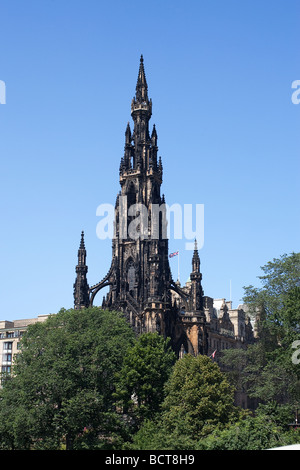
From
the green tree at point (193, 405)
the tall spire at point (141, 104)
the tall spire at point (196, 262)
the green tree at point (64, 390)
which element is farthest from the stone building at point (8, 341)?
the green tree at point (193, 405)

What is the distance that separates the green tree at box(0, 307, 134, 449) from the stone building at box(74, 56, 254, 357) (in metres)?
29.6

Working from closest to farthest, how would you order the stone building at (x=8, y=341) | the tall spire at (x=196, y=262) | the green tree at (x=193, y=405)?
1. the green tree at (x=193, y=405)
2. the tall spire at (x=196, y=262)
3. the stone building at (x=8, y=341)

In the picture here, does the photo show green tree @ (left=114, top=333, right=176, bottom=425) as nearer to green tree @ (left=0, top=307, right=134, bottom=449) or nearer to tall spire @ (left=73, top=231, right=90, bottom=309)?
green tree @ (left=0, top=307, right=134, bottom=449)

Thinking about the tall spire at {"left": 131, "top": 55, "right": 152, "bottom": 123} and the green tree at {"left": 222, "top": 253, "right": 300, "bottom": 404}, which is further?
the tall spire at {"left": 131, "top": 55, "right": 152, "bottom": 123}

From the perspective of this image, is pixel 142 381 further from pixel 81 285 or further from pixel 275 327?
pixel 81 285

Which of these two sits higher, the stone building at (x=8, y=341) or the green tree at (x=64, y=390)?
the stone building at (x=8, y=341)

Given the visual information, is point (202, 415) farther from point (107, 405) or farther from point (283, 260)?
point (283, 260)

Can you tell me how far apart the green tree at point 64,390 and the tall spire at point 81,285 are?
33091mm

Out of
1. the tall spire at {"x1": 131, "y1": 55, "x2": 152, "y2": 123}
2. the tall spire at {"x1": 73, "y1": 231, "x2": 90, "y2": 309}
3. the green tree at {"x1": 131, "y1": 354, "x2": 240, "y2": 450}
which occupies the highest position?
the tall spire at {"x1": 131, "y1": 55, "x2": 152, "y2": 123}

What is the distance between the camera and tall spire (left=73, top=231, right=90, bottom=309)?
113 meters

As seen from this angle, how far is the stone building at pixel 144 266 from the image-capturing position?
10956 cm

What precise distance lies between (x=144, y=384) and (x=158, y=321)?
32651 mm

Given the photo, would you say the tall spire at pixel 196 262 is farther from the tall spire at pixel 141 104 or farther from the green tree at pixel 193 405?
the green tree at pixel 193 405

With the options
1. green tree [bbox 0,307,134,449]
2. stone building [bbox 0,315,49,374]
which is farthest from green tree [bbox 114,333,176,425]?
stone building [bbox 0,315,49,374]
